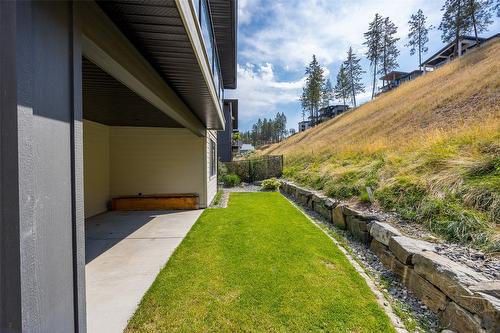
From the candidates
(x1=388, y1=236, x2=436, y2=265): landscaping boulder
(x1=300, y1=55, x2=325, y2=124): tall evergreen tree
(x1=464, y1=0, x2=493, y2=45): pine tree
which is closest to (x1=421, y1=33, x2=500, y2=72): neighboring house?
(x1=464, y1=0, x2=493, y2=45): pine tree

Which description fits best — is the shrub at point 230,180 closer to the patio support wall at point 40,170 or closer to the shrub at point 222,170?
the shrub at point 222,170

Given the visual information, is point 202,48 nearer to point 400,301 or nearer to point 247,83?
point 400,301

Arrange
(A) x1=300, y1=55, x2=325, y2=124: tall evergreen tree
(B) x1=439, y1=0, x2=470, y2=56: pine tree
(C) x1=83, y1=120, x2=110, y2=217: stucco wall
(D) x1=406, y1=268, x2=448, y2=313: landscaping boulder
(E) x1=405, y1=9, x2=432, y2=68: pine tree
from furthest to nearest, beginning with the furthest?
(A) x1=300, y1=55, x2=325, y2=124: tall evergreen tree → (E) x1=405, y1=9, x2=432, y2=68: pine tree → (B) x1=439, y1=0, x2=470, y2=56: pine tree → (C) x1=83, y1=120, x2=110, y2=217: stucco wall → (D) x1=406, y1=268, x2=448, y2=313: landscaping boulder

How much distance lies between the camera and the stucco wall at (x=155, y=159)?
7.56 metres

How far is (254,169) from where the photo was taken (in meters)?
13.7

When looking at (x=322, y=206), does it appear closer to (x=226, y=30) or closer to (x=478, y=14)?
(x=226, y=30)

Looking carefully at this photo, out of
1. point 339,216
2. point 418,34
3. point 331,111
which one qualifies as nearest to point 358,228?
point 339,216

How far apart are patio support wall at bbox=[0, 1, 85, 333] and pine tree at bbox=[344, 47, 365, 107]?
4403 centimetres

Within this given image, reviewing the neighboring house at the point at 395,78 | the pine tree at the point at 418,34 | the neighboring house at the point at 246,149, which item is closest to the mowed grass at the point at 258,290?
the neighboring house at the point at 246,149

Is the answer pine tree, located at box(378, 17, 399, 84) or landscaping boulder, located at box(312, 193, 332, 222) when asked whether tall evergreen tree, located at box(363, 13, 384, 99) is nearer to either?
pine tree, located at box(378, 17, 399, 84)

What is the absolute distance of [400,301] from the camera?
2742mm

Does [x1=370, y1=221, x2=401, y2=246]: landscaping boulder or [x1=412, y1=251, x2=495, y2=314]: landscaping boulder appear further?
[x1=370, y1=221, x2=401, y2=246]: landscaping boulder

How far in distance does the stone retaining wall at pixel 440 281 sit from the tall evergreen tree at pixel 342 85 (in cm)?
4119

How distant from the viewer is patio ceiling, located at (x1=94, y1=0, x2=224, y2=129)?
6.52ft
